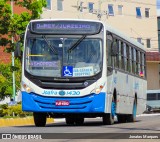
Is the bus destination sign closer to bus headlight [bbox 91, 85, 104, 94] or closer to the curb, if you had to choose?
bus headlight [bbox 91, 85, 104, 94]

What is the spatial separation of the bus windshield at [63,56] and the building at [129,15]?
5385 cm

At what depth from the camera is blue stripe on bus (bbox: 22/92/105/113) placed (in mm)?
22781

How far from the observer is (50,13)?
77188mm

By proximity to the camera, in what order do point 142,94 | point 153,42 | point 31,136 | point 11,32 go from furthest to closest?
1. point 153,42
2. point 11,32
3. point 142,94
4. point 31,136

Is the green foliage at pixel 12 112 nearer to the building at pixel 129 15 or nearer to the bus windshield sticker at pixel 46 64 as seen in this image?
the bus windshield sticker at pixel 46 64

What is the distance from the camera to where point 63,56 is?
2298 cm

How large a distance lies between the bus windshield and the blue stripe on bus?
2.42ft

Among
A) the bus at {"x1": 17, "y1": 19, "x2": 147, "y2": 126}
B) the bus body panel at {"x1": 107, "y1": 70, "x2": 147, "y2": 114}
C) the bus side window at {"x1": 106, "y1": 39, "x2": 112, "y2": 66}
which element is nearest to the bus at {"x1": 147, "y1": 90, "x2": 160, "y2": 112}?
the bus body panel at {"x1": 107, "y1": 70, "x2": 147, "y2": 114}

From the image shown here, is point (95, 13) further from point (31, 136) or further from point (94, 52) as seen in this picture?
point (31, 136)

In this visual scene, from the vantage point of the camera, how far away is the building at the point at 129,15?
78.7 meters

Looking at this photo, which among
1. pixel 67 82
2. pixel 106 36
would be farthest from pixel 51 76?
pixel 106 36

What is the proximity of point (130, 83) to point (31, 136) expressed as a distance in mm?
11739

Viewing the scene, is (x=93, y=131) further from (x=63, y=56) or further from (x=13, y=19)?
(x=13, y=19)

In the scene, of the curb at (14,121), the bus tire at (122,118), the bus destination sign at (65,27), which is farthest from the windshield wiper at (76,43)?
the curb at (14,121)
